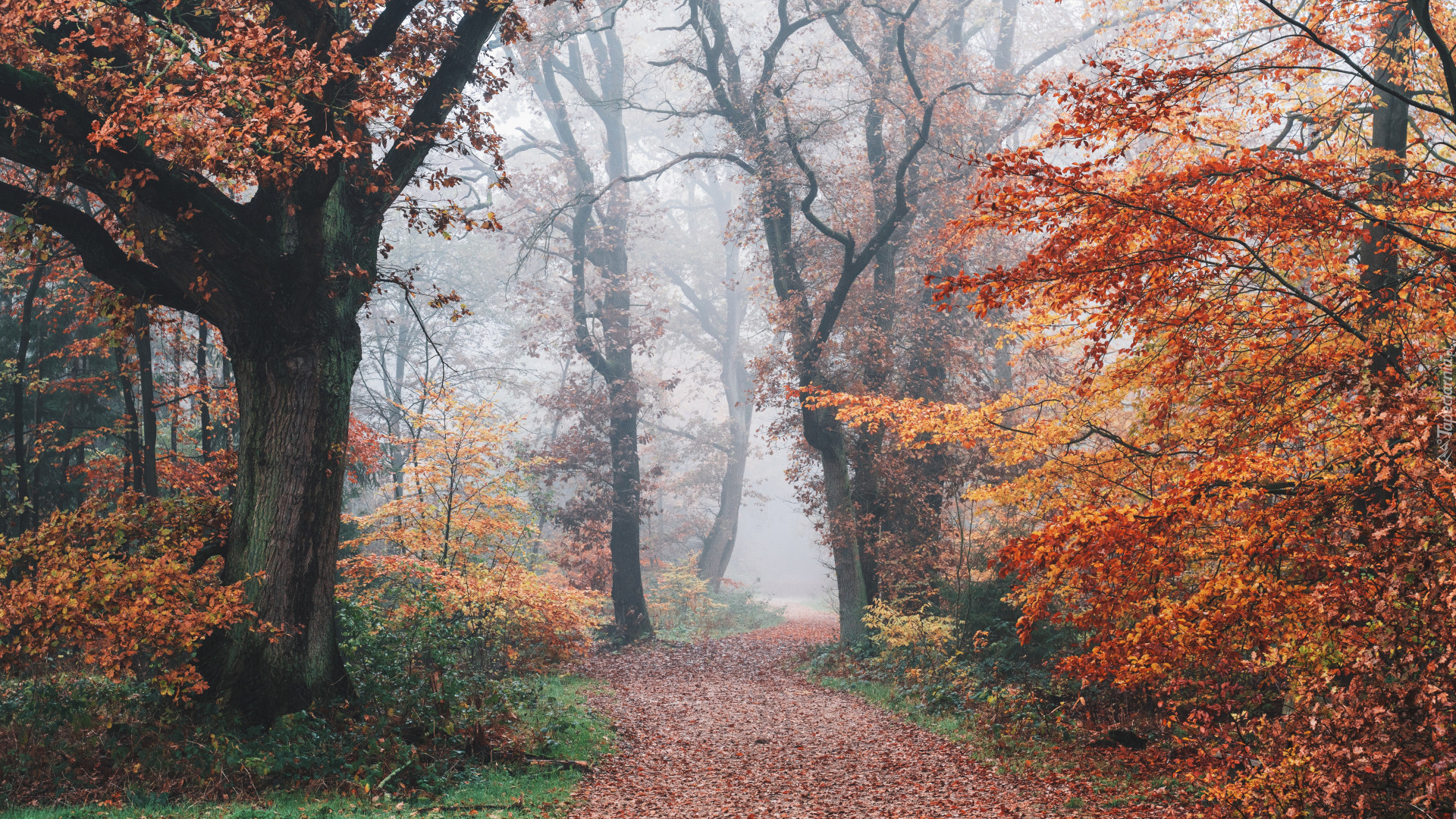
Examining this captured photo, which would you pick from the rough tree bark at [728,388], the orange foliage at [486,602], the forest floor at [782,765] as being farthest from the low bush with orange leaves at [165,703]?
the rough tree bark at [728,388]

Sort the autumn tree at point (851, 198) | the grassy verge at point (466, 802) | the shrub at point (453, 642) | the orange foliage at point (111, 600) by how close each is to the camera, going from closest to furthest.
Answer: the grassy verge at point (466, 802) → the orange foliage at point (111, 600) → the shrub at point (453, 642) → the autumn tree at point (851, 198)

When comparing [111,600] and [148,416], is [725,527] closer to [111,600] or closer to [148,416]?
[148,416]

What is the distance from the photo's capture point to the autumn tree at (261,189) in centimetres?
566

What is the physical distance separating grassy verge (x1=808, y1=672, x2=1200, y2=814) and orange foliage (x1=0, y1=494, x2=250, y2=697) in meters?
6.65

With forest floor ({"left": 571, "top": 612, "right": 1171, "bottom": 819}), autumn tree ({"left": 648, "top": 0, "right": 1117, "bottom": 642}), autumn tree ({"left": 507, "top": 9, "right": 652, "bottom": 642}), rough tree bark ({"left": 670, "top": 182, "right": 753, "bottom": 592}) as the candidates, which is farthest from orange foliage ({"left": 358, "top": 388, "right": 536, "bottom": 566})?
rough tree bark ({"left": 670, "top": 182, "right": 753, "bottom": 592})

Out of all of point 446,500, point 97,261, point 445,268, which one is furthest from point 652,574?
point 97,261

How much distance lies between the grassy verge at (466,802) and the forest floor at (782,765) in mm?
289

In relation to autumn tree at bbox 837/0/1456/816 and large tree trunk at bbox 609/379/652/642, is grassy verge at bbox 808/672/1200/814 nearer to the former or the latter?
autumn tree at bbox 837/0/1456/816

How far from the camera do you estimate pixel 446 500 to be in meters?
11.5

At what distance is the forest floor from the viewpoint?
650 cm

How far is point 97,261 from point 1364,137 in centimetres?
1033

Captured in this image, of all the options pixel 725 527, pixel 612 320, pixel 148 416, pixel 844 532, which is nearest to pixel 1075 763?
pixel 844 532

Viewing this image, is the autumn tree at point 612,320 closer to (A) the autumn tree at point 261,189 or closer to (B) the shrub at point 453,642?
(B) the shrub at point 453,642

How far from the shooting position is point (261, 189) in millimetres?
6949
